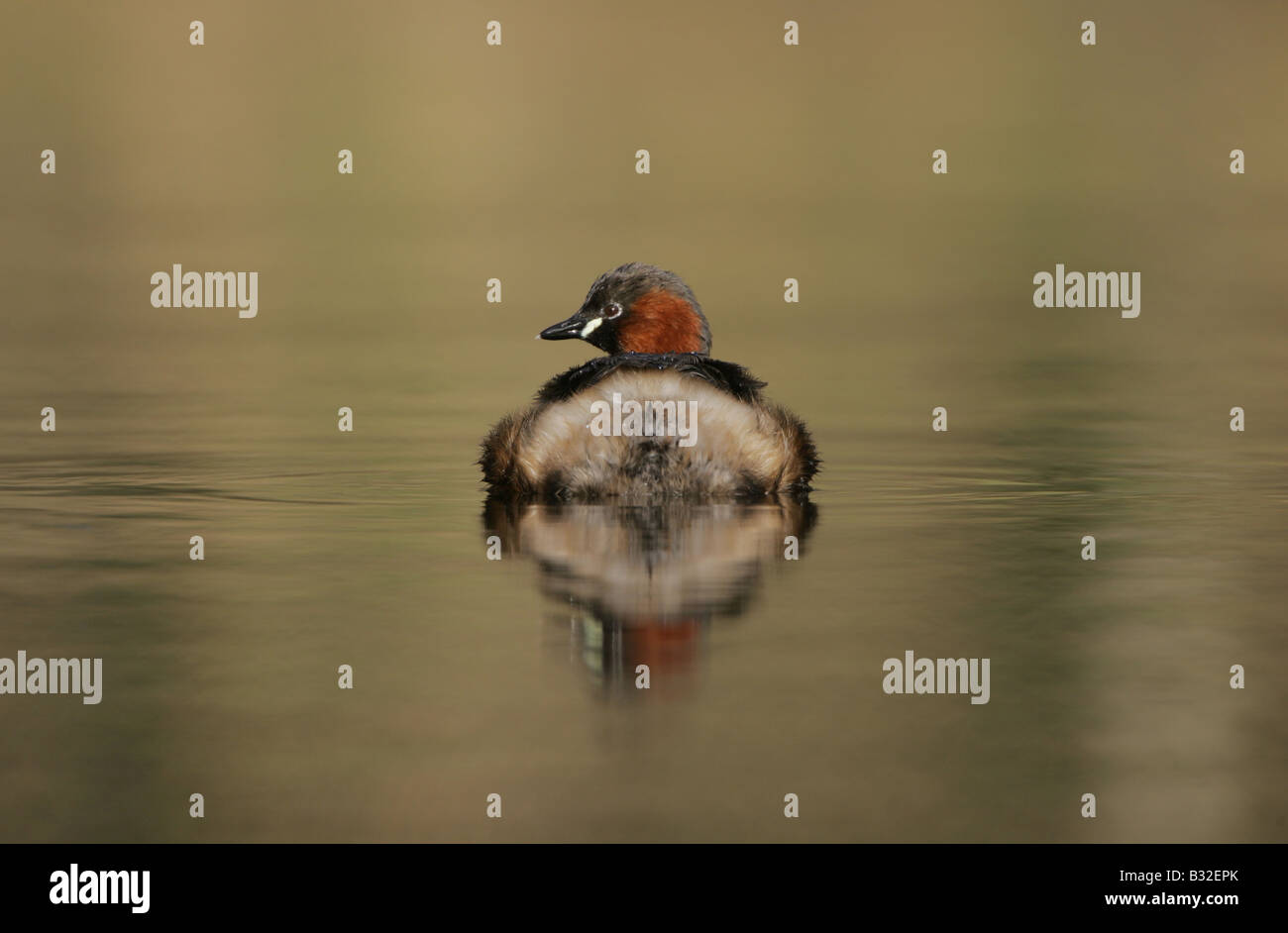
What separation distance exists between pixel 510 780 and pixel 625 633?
1.51 m

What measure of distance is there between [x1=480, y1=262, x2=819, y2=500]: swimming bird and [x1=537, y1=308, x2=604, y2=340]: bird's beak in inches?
37.9

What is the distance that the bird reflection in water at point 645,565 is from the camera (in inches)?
283

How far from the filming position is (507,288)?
22.5 m

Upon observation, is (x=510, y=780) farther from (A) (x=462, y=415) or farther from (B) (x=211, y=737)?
(A) (x=462, y=415)

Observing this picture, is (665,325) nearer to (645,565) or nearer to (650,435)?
(650,435)

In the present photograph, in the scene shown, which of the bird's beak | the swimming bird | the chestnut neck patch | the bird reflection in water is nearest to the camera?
the bird reflection in water

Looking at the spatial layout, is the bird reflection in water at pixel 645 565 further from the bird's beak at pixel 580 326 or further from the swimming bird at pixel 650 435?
the bird's beak at pixel 580 326

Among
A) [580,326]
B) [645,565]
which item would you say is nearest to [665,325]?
[580,326]

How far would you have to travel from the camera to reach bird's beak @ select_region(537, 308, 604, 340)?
428 inches

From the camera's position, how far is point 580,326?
10.9m

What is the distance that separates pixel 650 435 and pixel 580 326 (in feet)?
6.14

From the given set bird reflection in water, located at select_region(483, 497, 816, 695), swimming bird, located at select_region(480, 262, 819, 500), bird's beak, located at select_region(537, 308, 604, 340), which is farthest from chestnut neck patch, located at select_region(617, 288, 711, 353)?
bird reflection in water, located at select_region(483, 497, 816, 695)

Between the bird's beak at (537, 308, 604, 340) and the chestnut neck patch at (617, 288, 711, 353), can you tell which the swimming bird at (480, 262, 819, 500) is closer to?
the chestnut neck patch at (617, 288, 711, 353)
